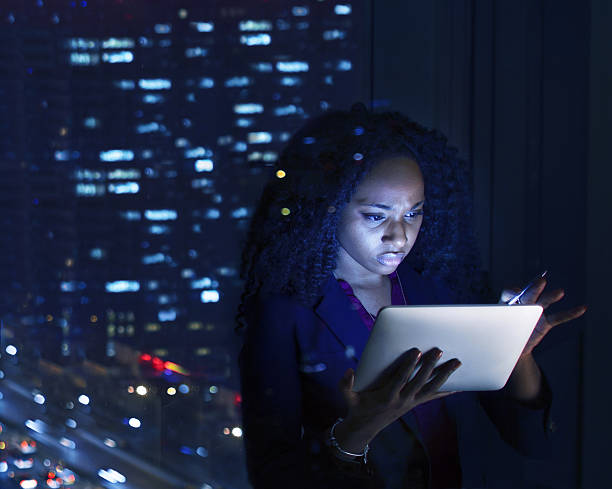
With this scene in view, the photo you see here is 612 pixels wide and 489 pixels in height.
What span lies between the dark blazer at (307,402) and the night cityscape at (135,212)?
27 centimetres

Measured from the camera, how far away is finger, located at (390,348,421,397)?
3.01 ft

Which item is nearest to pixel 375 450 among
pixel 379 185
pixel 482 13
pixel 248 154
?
pixel 379 185

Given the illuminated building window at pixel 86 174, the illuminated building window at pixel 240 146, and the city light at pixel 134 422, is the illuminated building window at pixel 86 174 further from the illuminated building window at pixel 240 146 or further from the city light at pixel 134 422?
the city light at pixel 134 422

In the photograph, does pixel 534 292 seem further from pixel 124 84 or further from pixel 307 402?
pixel 124 84

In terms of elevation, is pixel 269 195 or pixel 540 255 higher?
pixel 269 195

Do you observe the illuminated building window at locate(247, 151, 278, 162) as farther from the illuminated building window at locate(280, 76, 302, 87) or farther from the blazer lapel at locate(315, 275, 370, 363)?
the blazer lapel at locate(315, 275, 370, 363)

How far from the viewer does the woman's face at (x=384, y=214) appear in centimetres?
110

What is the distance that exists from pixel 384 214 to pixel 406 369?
0.31 metres

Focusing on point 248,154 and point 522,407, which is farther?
point 248,154

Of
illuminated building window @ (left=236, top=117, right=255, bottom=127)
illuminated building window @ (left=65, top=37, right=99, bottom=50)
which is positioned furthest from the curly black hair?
illuminated building window @ (left=65, top=37, right=99, bottom=50)

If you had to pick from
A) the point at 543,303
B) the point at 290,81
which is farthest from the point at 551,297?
the point at 290,81

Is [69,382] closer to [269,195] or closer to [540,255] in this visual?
[269,195]

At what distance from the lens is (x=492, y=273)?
181cm

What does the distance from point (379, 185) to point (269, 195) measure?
0.84 ft
